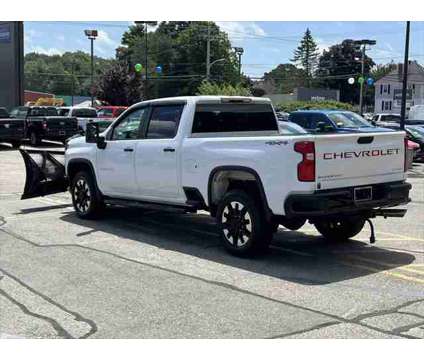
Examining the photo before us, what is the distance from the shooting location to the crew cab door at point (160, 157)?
799cm

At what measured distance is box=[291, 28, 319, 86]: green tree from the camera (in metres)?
139

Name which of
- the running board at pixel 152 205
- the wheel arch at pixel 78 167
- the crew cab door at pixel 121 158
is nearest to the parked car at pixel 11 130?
the wheel arch at pixel 78 167

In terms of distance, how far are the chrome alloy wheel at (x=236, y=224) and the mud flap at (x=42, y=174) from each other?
458cm

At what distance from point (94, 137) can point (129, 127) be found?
0.70 metres

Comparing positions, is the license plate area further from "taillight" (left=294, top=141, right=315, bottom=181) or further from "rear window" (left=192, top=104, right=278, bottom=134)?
"rear window" (left=192, top=104, right=278, bottom=134)

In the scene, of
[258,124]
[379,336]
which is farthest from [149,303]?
[258,124]

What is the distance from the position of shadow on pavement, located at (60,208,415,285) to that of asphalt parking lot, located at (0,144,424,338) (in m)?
0.01

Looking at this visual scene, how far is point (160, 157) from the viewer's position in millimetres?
8133

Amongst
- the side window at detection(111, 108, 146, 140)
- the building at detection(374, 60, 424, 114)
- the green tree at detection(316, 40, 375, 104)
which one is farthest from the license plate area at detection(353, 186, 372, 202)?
the green tree at detection(316, 40, 375, 104)

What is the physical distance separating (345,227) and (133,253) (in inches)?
111

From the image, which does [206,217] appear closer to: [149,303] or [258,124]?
[258,124]

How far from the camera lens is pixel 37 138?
1036 inches

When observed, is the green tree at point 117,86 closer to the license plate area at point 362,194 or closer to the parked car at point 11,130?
the parked car at point 11,130

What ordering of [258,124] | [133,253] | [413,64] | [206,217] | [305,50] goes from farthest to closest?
[305,50]
[413,64]
[206,217]
[258,124]
[133,253]
